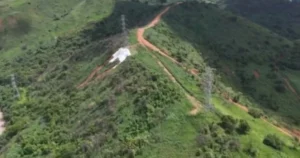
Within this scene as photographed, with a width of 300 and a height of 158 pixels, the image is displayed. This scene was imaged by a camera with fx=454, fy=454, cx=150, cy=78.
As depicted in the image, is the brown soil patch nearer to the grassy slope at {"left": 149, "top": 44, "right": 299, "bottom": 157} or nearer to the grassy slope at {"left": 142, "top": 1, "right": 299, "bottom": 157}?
the grassy slope at {"left": 142, "top": 1, "right": 299, "bottom": 157}

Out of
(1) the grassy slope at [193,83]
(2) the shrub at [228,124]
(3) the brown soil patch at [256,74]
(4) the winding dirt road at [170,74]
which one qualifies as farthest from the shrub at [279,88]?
(2) the shrub at [228,124]

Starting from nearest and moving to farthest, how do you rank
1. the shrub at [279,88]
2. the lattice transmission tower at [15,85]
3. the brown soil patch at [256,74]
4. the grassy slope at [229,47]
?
the grassy slope at [229,47]
the shrub at [279,88]
the lattice transmission tower at [15,85]
the brown soil patch at [256,74]

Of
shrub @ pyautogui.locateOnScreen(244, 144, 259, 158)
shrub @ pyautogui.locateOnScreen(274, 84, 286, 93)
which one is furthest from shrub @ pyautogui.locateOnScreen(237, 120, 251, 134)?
shrub @ pyautogui.locateOnScreen(274, 84, 286, 93)

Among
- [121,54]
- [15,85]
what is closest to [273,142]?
[121,54]

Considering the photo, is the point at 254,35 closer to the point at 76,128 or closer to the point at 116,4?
the point at 116,4

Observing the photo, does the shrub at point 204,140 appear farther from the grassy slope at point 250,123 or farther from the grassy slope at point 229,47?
the grassy slope at point 229,47

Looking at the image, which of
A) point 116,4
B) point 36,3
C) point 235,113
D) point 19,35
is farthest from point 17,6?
point 235,113
